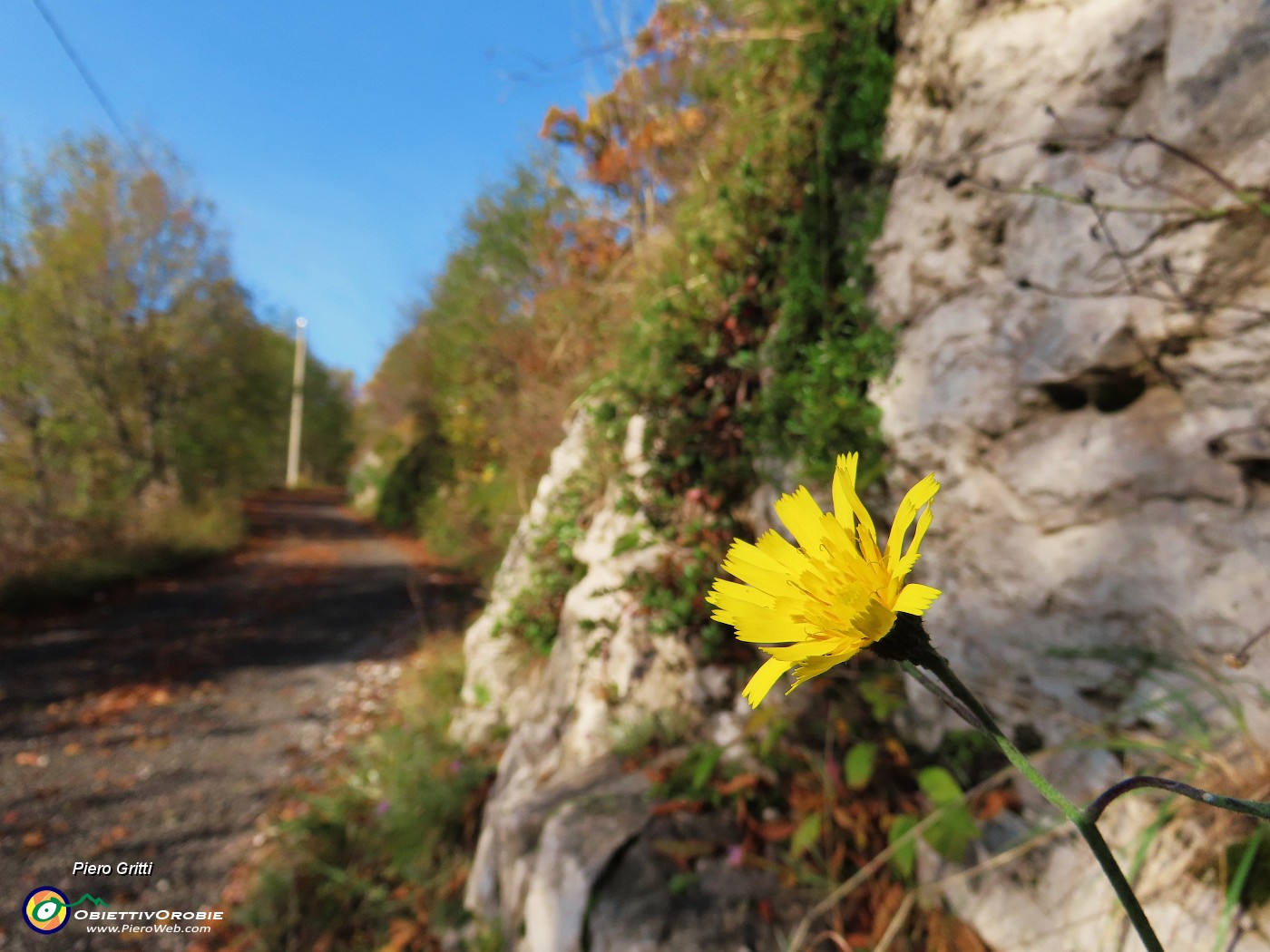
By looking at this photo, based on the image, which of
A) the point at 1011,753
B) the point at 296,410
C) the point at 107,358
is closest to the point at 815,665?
the point at 1011,753

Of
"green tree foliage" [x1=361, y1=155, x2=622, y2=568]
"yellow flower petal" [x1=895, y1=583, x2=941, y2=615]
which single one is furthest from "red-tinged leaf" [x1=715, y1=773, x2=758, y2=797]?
"green tree foliage" [x1=361, y1=155, x2=622, y2=568]

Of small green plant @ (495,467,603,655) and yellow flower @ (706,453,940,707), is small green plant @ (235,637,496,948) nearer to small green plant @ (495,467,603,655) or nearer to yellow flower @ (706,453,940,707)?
small green plant @ (495,467,603,655)

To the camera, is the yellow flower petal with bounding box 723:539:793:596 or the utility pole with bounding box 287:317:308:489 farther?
the utility pole with bounding box 287:317:308:489

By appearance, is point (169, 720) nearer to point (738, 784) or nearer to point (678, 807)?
point (678, 807)

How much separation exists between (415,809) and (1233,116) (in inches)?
176

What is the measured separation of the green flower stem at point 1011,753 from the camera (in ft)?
1.57

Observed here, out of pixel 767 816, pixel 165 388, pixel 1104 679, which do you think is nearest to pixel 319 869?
pixel 767 816

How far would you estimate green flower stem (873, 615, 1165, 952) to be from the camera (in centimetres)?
48

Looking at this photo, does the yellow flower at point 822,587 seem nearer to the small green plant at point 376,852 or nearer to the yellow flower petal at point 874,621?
the yellow flower petal at point 874,621

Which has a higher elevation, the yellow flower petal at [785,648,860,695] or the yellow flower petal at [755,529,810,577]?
the yellow flower petal at [755,529,810,577]

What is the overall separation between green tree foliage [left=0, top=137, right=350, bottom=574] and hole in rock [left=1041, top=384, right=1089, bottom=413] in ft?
34.9

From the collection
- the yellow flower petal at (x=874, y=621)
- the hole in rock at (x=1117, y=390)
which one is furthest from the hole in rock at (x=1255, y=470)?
the yellow flower petal at (x=874, y=621)

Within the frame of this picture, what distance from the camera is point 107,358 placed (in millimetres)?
11305

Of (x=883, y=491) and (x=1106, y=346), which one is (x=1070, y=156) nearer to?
(x=1106, y=346)
